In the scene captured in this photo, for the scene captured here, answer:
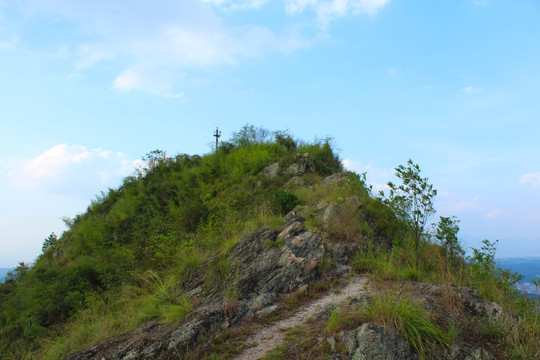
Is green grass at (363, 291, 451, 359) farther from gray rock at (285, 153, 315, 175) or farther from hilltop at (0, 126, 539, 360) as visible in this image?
gray rock at (285, 153, 315, 175)

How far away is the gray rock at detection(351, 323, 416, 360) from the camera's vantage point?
11.3ft

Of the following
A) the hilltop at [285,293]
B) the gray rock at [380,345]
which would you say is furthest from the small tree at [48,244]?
the gray rock at [380,345]

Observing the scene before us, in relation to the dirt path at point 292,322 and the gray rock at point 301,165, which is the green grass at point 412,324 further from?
the gray rock at point 301,165

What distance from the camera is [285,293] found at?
5.87 metres

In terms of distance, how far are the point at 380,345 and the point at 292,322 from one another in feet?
5.36

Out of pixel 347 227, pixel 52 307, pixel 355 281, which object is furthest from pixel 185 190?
pixel 355 281

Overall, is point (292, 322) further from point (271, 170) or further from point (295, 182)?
point (271, 170)

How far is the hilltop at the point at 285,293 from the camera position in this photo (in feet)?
12.5

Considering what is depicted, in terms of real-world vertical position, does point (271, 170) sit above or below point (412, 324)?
above

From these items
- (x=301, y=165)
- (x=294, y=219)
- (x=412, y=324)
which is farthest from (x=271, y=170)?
(x=412, y=324)

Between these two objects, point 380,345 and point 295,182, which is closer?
point 380,345

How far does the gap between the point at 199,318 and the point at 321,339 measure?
5.89 feet

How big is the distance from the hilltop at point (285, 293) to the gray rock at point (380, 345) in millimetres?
12

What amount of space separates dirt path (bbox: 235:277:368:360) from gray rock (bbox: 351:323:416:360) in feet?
3.70
